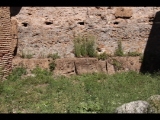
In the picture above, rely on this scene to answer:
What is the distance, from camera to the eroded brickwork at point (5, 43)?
7.63 meters

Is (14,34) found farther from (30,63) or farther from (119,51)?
(119,51)

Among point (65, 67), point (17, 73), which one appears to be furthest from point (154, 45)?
point (17, 73)

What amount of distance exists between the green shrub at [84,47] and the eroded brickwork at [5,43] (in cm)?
214

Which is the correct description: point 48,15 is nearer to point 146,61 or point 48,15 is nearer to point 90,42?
point 90,42

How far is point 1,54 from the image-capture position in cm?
760

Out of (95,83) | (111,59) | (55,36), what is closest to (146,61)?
(111,59)

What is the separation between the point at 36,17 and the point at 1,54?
6.82 ft

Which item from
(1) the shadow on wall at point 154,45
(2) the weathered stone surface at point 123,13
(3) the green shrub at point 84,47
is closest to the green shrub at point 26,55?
(3) the green shrub at point 84,47

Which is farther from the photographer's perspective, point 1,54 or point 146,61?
point 146,61

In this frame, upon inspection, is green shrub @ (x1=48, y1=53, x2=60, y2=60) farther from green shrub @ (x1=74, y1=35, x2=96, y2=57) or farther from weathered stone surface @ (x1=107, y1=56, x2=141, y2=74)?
weathered stone surface @ (x1=107, y1=56, x2=141, y2=74)

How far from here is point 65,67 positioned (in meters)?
8.23

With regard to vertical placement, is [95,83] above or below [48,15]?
below

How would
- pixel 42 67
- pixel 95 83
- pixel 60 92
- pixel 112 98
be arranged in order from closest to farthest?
1. pixel 112 98
2. pixel 60 92
3. pixel 95 83
4. pixel 42 67

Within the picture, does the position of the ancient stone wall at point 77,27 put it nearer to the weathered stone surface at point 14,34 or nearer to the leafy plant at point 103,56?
the weathered stone surface at point 14,34
